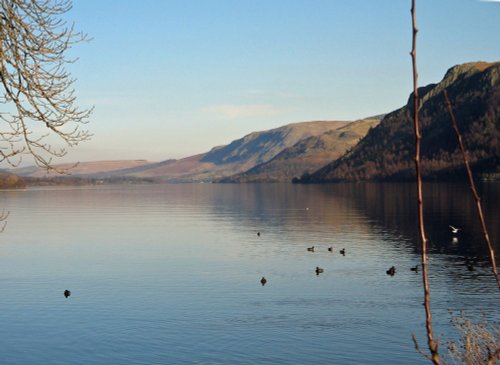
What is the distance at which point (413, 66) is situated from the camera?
329 cm

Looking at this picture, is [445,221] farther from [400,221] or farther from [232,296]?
[232,296]

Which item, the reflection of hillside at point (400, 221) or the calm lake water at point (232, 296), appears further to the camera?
the reflection of hillside at point (400, 221)

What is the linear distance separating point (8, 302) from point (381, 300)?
2390cm

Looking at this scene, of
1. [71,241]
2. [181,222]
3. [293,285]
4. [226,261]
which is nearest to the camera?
[293,285]

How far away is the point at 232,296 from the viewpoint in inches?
1759

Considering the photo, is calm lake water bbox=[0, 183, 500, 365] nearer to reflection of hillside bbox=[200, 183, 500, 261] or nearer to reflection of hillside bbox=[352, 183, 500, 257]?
reflection of hillside bbox=[352, 183, 500, 257]

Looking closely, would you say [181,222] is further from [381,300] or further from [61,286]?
[381,300]

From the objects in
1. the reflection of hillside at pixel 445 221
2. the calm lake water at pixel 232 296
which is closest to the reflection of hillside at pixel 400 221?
the reflection of hillside at pixel 445 221

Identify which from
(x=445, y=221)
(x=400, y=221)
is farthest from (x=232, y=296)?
(x=400, y=221)

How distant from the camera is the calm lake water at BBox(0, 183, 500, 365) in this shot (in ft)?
105

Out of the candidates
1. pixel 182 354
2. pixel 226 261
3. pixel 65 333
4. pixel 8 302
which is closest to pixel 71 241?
pixel 226 261

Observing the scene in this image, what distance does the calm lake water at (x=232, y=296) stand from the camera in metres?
31.9

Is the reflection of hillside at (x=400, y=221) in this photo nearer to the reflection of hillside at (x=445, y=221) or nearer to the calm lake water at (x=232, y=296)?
the reflection of hillside at (x=445, y=221)

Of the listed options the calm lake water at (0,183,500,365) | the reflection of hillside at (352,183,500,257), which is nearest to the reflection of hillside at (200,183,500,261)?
the reflection of hillside at (352,183,500,257)
